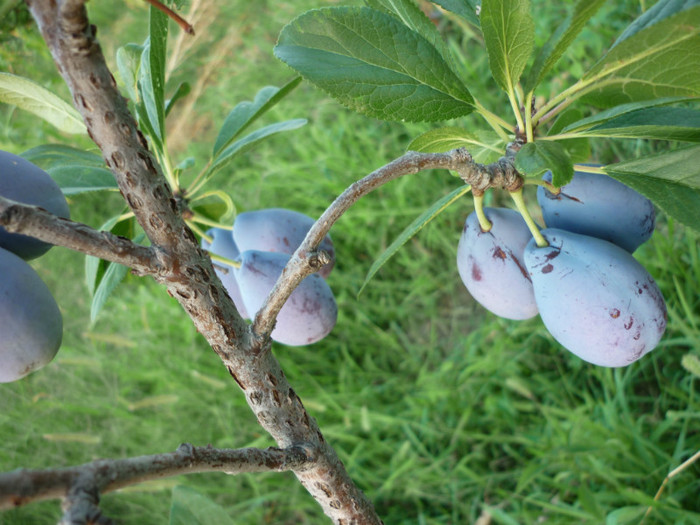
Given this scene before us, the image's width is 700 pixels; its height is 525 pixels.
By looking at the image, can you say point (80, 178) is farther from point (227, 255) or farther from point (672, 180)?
point (672, 180)

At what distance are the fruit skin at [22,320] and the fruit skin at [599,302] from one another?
425 millimetres

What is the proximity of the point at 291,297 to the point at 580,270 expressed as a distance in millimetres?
286

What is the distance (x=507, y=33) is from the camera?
55 centimetres

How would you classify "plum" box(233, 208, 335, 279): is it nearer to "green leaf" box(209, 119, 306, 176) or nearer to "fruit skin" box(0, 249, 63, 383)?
"green leaf" box(209, 119, 306, 176)

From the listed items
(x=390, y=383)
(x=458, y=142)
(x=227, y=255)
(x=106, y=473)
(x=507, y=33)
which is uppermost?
(x=507, y=33)

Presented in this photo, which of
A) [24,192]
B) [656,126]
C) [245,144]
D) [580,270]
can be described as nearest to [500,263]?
[580,270]

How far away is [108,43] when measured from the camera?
2.83m

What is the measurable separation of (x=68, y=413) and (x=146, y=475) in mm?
1695

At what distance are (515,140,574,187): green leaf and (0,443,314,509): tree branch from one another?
29 centimetres

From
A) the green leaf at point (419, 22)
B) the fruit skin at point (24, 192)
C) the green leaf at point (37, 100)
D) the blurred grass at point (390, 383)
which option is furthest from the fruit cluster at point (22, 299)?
the blurred grass at point (390, 383)

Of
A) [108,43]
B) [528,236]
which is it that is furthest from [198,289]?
[108,43]

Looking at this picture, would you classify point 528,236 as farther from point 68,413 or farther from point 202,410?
point 68,413

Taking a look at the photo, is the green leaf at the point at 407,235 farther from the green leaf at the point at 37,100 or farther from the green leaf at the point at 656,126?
the green leaf at the point at 37,100

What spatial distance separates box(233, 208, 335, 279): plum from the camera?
0.77 m
